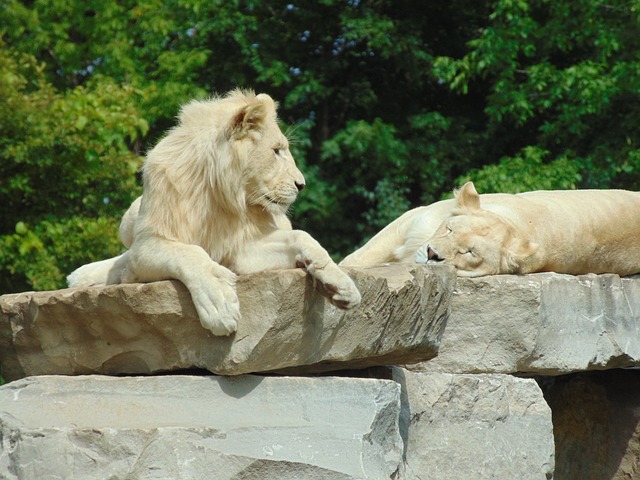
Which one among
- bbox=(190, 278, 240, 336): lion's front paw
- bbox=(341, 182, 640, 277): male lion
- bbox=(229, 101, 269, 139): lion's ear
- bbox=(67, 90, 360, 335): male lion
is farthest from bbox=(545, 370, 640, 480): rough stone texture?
bbox=(190, 278, 240, 336): lion's front paw

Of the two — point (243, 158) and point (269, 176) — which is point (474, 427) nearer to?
point (269, 176)

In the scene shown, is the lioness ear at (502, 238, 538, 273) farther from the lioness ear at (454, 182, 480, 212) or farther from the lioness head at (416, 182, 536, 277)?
the lioness ear at (454, 182, 480, 212)

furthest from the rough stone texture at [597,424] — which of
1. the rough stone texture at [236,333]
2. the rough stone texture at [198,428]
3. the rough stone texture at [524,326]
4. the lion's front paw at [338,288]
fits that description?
the lion's front paw at [338,288]

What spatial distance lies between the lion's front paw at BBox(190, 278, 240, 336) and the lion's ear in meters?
0.71

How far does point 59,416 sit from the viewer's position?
355 cm

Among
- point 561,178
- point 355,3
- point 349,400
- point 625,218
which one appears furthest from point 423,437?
point 355,3

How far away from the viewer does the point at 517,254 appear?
512cm

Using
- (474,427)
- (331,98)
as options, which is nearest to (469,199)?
(474,427)

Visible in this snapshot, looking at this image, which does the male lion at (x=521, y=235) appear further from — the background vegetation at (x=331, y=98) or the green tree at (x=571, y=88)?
the green tree at (x=571, y=88)

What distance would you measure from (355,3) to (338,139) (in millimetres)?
2307

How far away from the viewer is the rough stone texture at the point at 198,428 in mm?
3361

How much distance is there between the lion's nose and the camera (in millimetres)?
5109

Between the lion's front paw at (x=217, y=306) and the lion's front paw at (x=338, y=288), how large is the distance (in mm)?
317

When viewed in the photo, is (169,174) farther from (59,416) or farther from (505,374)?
(505,374)
